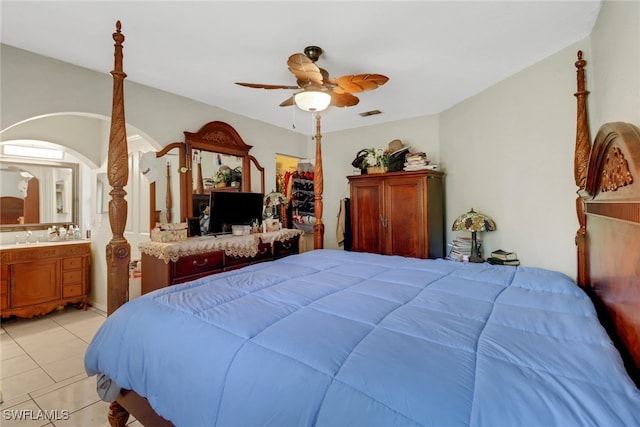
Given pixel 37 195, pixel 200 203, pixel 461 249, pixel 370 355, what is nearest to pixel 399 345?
pixel 370 355

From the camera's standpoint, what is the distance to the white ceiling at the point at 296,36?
5.89 feet

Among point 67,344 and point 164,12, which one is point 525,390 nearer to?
point 164,12

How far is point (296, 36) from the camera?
2.08 metres

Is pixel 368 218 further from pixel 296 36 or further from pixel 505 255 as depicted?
pixel 296 36

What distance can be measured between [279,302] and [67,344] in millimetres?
2766

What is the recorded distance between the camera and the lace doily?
2662 mm

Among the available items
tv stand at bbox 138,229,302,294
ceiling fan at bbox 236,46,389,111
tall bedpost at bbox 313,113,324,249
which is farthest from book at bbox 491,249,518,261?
tv stand at bbox 138,229,302,294

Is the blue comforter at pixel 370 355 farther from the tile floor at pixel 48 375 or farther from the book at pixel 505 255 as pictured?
the book at pixel 505 255

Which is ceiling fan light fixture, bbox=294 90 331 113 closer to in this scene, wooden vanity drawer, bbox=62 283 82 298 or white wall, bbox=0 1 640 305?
white wall, bbox=0 1 640 305

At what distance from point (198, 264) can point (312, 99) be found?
1902 mm

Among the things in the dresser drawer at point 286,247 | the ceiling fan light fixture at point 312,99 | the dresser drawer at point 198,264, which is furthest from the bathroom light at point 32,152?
the ceiling fan light fixture at point 312,99

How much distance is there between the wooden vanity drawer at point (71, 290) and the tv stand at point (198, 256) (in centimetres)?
137

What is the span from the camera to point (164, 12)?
5.98 ft

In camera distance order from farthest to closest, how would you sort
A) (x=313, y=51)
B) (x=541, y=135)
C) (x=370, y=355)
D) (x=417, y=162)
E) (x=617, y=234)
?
(x=417, y=162)
(x=541, y=135)
(x=313, y=51)
(x=617, y=234)
(x=370, y=355)
